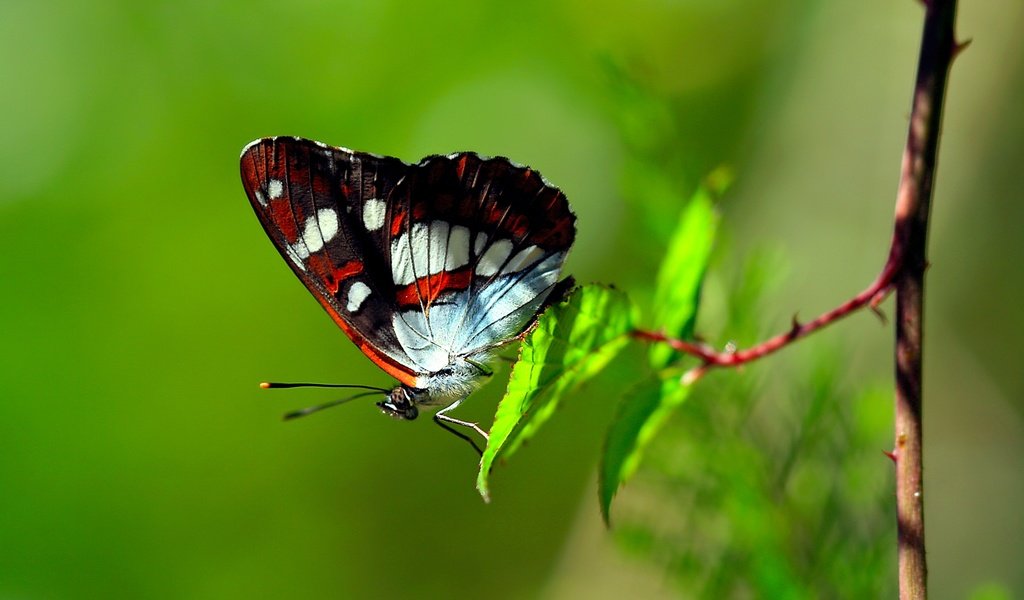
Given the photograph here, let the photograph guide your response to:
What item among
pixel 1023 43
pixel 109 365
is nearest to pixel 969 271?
pixel 1023 43

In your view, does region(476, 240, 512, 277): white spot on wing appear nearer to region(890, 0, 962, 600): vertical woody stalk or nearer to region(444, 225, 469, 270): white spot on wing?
region(444, 225, 469, 270): white spot on wing

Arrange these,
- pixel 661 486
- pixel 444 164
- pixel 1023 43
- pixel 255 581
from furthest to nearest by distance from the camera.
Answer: pixel 255 581
pixel 1023 43
pixel 444 164
pixel 661 486

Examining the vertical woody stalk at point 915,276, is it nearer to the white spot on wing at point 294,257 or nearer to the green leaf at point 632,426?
the green leaf at point 632,426

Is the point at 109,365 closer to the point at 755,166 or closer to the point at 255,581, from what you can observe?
the point at 255,581

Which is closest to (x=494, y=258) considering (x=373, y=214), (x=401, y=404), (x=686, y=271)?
(x=373, y=214)

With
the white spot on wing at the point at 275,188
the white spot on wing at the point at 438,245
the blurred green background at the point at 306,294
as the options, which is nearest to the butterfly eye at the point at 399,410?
the white spot on wing at the point at 438,245

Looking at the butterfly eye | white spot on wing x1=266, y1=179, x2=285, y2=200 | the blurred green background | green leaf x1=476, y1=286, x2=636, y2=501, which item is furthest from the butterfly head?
the blurred green background

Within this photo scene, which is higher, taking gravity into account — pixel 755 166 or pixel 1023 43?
pixel 1023 43

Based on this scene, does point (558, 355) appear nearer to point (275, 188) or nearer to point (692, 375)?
point (692, 375)
